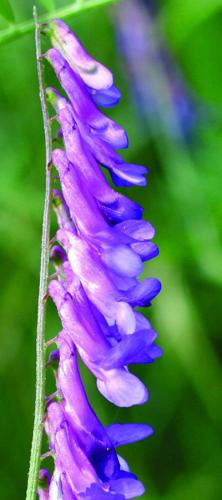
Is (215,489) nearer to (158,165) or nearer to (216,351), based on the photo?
(216,351)

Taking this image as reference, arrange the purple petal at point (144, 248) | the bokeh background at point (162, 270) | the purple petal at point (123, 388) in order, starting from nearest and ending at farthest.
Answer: the purple petal at point (123, 388)
the purple petal at point (144, 248)
the bokeh background at point (162, 270)

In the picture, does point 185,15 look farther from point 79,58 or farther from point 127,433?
point 127,433

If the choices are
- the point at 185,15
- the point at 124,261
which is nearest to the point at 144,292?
the point at 124,261

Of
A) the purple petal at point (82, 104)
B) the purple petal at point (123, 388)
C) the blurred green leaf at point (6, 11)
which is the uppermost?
the blurred green leaf at point (6, 11)

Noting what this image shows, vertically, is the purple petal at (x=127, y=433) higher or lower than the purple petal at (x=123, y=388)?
lower

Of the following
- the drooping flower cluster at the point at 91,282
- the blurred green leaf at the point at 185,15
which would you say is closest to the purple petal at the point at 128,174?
the drooping flower cluster at the point at 91,282

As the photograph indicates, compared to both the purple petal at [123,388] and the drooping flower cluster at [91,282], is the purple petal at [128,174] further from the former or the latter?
the purple petal at [123,388]
